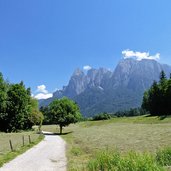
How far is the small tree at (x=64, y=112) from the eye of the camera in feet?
334

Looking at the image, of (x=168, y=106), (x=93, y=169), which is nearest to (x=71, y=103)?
(x=168, y=106)

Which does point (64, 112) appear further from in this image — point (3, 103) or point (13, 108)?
point (3, 103)

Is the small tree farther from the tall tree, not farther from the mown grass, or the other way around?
the mown grass

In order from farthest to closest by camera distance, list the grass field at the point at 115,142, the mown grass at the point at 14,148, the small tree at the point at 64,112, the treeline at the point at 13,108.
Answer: the treeline at the point at 13,108
the small tree at the point at 64,112
the mown grass at the point at 14,148
the grass field at the point at 115,142

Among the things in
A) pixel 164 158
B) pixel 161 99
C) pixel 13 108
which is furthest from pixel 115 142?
pixel 161 99

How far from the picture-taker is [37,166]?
2473 cm

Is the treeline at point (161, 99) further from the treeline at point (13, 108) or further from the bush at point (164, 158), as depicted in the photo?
the bush at point (164, 158)

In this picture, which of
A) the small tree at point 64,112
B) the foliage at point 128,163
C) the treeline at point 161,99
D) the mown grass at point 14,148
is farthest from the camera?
the treeline at point 161,99

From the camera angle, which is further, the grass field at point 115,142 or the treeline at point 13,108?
the treeline at point 13,108

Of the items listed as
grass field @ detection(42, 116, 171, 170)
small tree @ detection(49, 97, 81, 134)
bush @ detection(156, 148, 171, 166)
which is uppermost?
small tree @ detection(49, 97, 81, 134)

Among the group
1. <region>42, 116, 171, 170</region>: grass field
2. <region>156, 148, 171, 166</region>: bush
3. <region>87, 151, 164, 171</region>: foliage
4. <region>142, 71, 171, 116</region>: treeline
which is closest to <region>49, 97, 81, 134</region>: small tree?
<region>42, 116, 171, 170</region>: grass field

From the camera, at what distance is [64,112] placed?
103m

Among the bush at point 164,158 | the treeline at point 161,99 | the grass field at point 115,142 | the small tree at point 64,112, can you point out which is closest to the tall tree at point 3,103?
the small tree at point 64,112

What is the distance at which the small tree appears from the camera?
334 ft
